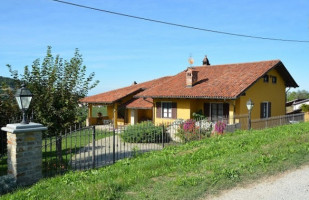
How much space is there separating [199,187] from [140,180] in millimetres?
1231

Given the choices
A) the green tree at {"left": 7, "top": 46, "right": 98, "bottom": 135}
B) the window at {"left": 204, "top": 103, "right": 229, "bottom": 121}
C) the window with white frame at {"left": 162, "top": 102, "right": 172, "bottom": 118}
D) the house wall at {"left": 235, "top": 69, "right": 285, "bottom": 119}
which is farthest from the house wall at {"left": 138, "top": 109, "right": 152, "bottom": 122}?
the green tree at {"left": 7, "top": 46, "right": 98, "bottom": 135}

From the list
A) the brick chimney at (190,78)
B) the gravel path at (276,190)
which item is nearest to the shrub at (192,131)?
the brick chimney at (190,78)

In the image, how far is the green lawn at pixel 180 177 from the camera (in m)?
4.71

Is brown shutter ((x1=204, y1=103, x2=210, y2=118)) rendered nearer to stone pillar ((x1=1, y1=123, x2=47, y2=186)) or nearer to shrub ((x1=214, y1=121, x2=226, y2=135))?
shrub ((x1=214, y1=121, x2=226, y2=135))

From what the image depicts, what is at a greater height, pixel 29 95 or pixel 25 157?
pixel 29 95

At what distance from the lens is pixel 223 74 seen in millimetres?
20656

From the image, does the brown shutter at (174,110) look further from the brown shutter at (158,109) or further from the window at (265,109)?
the window at (265,109)

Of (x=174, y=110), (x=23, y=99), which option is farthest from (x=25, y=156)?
(x=174, y=110)

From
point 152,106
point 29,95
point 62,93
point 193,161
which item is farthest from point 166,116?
point 29,95

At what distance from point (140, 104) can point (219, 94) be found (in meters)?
8.00

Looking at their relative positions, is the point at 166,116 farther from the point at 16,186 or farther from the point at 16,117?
the point at 16,186

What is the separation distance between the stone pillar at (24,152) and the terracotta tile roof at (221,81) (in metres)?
12.6

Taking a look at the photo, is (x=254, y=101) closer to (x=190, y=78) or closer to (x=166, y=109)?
(x=190, y=78)

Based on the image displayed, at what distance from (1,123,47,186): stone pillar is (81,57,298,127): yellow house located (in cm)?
1258
